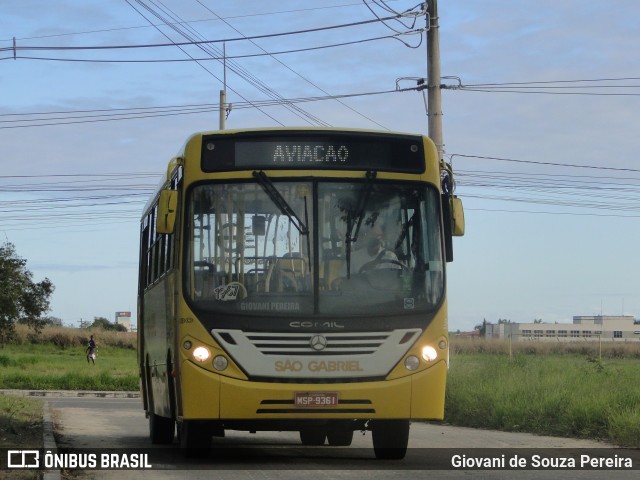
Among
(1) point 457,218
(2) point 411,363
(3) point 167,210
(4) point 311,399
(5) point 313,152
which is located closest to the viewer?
(4) point 311,399

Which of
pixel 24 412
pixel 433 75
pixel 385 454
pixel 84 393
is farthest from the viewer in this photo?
pixel 84 393

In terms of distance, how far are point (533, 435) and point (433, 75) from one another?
8.40 metres

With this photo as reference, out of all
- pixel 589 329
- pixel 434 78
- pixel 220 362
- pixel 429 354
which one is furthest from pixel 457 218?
pixel 589 329

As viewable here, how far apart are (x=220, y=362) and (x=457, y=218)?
2.97 m

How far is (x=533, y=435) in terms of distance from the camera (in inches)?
705

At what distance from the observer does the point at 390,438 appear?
12.7m

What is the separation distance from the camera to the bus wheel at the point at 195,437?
12423mm

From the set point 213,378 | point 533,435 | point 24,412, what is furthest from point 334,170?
point 24,412

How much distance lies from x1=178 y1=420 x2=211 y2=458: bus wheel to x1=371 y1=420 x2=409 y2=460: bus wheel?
177 cm

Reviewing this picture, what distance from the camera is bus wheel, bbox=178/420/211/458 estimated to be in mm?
12423

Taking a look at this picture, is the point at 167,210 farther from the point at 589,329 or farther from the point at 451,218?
the point at 589,329

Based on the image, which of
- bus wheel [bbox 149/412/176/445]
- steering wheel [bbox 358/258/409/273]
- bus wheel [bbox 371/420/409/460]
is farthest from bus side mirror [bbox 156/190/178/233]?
bus wheel [bbox 149/412/176/445]

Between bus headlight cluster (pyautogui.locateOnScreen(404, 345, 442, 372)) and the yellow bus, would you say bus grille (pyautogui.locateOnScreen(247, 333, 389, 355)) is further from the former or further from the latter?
bus headlight cluster (pyautogui.locateOnScreen(404, 345, 442, 372))

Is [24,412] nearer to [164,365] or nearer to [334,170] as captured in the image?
[164,365]
